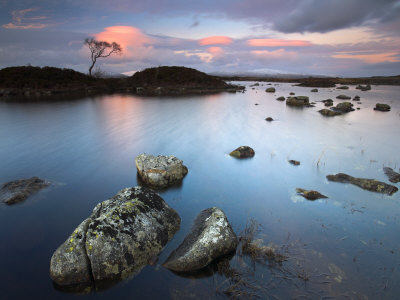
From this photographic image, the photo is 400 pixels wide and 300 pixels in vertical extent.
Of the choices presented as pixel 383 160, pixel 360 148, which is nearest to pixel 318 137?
pixel 360 148

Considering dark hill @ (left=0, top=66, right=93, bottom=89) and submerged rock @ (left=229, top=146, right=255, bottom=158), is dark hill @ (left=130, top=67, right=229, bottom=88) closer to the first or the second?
dark hill @ (left=0, top=66, right=93, bottom=89)

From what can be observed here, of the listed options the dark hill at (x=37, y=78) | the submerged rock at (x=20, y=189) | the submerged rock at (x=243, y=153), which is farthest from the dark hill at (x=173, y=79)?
the submerged rock at (x=20, y=189)

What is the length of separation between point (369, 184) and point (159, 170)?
845 cm

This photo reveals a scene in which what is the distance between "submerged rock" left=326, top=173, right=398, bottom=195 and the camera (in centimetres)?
884

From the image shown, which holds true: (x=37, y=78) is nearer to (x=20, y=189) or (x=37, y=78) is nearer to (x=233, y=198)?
(x=20, y=189)

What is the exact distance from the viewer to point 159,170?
934 centimetres

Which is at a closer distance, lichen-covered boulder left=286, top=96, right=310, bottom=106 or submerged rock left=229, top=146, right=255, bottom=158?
submerged rock left=229, top=146, right=255, bottom=158

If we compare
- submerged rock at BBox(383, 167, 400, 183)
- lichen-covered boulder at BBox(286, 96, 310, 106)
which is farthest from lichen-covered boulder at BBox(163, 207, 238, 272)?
lichen-covered boulder at BBox(286, 96, 310, 106)

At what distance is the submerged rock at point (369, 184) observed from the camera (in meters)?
8.84

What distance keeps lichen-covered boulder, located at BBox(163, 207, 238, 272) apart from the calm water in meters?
0.28

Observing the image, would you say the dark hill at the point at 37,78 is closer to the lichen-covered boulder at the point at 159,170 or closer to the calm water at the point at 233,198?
the calm water at the point at 233,198

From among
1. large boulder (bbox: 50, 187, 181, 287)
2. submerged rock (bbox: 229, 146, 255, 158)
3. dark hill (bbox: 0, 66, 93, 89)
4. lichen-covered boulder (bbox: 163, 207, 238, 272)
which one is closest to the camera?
large boulder (bbox: 50, 187, 181, 287)

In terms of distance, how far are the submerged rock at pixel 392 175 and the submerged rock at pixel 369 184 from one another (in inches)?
46.3

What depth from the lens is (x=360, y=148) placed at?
1460cm
